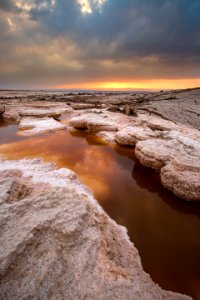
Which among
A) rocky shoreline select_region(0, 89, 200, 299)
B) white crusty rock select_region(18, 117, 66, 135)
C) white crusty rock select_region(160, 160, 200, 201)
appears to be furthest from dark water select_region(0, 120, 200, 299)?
white crusty rock select_region(18, 117, 66, 135)

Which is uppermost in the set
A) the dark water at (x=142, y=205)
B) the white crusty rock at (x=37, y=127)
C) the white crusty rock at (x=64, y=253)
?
the white crusty rock at (x=64, y=253)

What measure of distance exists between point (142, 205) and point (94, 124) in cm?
450

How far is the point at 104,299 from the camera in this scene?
1.40 m

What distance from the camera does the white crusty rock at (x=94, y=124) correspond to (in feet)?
22.9

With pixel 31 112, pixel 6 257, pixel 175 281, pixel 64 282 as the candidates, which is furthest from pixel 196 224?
pixel 31 112

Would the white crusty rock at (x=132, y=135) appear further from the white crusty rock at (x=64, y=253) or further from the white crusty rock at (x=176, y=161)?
the white crusty rock at (x=64, y=253)

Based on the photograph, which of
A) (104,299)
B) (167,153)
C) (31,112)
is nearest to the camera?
(104,299)

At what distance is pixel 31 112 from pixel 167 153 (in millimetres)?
8295

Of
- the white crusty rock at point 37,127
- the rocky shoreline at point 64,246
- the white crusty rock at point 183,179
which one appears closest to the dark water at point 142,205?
the white crusty rock at point 183,179

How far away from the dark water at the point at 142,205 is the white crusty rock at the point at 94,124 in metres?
1.34

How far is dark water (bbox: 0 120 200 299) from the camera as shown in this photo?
205cm

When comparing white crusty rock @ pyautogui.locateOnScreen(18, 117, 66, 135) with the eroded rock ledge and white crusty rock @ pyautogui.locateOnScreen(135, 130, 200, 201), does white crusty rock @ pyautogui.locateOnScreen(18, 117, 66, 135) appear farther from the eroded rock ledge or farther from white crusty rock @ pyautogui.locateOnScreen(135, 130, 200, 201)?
white crusty rock @ pyautogui.locateOnScreen(135, 130, 200, 201)

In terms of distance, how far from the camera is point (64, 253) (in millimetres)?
1694

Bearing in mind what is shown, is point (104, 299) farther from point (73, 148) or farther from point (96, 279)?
point (73, 148)
